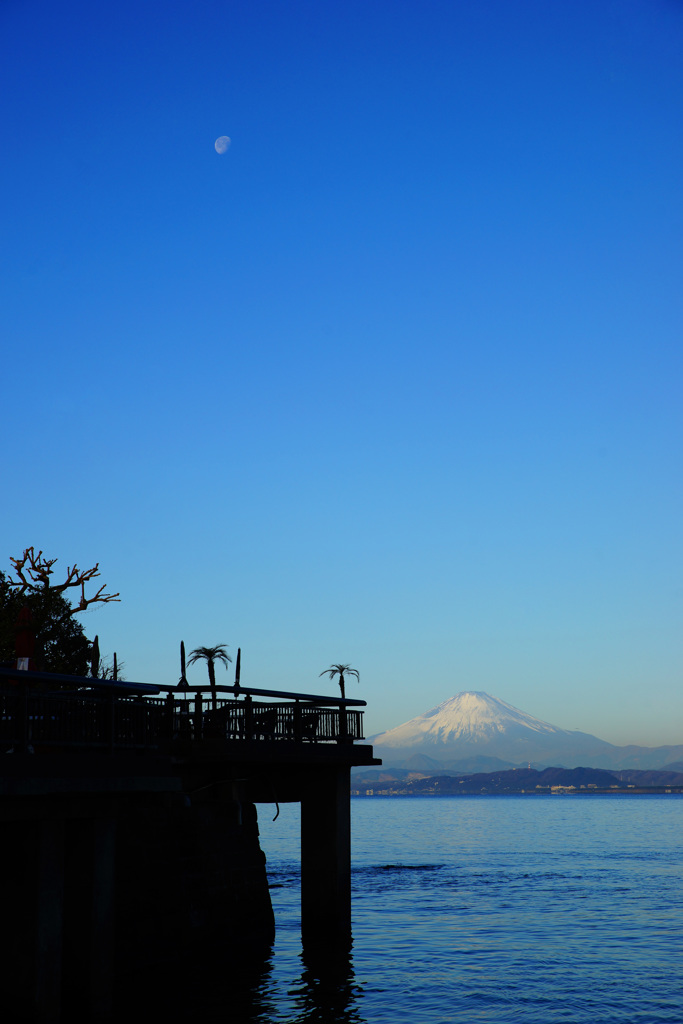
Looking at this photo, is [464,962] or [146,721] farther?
[464,962]

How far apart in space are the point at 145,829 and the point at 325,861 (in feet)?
27.1

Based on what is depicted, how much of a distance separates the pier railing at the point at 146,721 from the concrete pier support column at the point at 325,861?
1523 mm

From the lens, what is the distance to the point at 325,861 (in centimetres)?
2856

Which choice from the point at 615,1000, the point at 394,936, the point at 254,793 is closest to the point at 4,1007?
the point at 254,793

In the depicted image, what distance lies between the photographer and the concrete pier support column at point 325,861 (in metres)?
28.5

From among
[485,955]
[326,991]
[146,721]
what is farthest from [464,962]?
[146,721]

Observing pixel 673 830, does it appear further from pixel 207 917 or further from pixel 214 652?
pixel 207 917

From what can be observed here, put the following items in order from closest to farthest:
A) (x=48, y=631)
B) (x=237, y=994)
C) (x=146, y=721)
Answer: (x=146, y=721) → (x=237, y=994) → (x=48, y=631)

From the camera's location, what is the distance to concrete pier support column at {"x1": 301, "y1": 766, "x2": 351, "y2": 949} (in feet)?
93.5

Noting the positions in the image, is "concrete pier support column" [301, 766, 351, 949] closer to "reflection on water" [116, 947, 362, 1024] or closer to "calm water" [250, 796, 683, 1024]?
"calm water" [250, 796, 683, 1024]

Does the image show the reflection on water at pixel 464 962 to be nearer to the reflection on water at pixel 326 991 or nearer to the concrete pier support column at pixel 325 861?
the reflection on water at pixel 326 991

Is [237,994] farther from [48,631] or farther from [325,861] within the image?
[48,631]

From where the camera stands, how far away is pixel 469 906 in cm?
4472

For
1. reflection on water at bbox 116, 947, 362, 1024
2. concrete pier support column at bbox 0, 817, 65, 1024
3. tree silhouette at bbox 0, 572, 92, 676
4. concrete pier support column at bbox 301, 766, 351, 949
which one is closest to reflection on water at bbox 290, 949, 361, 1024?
reflection on water at bbox 116, 947, 362, 1024
